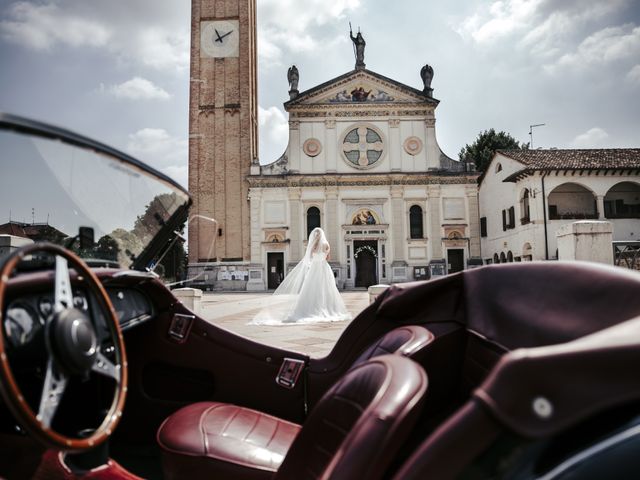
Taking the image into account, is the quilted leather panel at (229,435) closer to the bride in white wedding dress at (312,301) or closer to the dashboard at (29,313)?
the dashboard at (29,313)

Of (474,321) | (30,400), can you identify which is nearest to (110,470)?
(30,400)

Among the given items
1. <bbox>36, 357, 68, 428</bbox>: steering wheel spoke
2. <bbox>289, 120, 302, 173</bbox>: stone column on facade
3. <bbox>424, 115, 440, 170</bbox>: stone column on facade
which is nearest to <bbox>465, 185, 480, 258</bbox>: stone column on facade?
<bbox>424, 115, 440, 170</bbox>: stone column on facade

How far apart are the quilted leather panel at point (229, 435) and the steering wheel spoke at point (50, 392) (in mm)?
657

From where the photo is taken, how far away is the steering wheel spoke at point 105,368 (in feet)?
4.36

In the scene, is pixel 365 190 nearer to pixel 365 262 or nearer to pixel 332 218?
pixel 332 218

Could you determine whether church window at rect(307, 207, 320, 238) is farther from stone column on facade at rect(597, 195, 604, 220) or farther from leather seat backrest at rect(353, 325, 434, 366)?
leather seat backrest at rect(353, 325, 434, 366)

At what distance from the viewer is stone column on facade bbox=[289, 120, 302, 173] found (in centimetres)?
2650

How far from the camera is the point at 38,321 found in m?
1.35

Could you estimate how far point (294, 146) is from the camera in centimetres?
2656

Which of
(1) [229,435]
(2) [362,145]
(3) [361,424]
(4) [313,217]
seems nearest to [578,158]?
(2) [362,145]

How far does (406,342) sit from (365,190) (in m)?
24.9

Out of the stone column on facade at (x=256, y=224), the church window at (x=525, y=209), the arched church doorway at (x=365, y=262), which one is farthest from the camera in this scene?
the arched church doorway at (x=365, y=262)

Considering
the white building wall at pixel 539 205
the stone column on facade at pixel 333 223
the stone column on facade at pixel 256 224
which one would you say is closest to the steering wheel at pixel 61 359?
the white building wall at pixel 539 205

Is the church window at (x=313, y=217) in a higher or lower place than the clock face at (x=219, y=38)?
lower
